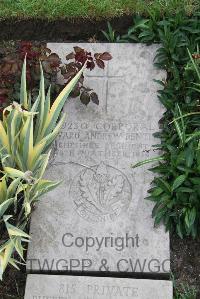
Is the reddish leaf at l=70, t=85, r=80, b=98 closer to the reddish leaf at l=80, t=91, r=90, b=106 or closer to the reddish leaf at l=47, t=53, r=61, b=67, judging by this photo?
the reddish leaf at l=80, t=91, r=90, b=106

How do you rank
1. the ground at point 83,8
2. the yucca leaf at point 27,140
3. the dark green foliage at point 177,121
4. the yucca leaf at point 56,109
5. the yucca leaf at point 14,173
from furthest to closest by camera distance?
the ground at point 83,8 < the dark green foliage at point 177,121 < the yucca leaf at point 56,109 < the yucca leaf at point 27,140 < the yucca leaf at point 14,173

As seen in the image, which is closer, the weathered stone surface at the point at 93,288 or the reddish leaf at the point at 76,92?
the weathered stone surface at the point at 93,288

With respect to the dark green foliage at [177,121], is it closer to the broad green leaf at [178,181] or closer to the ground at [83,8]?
the broad green leaf at [178,181]

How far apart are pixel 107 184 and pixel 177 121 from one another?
2.02ft

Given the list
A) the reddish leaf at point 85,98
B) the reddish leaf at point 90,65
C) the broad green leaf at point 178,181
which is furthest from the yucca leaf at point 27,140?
the broad green leaf at point 178,181

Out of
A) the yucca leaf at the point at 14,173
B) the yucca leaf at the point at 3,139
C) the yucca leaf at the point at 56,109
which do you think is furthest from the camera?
the yucca leaf at the point at 56,109

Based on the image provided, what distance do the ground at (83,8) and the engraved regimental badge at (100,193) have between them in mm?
1344

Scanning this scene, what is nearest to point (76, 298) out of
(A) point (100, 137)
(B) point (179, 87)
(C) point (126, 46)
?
(A) point (100, 137)

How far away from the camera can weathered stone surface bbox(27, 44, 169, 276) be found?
309 centimetres

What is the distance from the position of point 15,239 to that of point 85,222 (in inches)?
20.6

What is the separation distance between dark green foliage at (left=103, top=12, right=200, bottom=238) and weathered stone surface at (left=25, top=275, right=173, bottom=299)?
14.7 inches

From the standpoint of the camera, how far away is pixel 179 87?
11.4ft

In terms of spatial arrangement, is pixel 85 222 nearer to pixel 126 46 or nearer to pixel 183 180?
pixel 183 180

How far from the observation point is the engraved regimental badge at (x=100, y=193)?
10.5 ft
